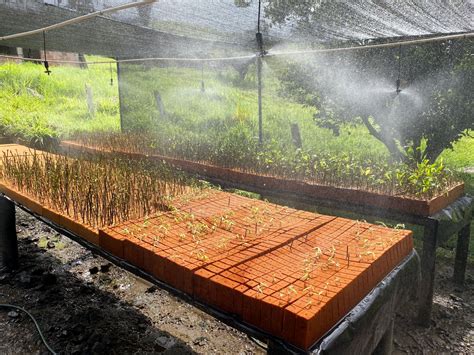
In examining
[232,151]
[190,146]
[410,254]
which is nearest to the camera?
[410,254]

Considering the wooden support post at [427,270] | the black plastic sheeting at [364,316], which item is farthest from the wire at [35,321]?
the wooden support post at [427,270]

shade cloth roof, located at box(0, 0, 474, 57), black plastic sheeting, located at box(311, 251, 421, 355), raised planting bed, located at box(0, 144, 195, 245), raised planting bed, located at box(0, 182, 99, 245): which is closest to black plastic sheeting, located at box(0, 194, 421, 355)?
black plastic sheeting, located at box(311, 251, 421, 355)

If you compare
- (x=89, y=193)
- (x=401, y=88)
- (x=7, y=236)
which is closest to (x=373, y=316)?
(x=89, y=193)

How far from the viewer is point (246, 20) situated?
5.29 metres

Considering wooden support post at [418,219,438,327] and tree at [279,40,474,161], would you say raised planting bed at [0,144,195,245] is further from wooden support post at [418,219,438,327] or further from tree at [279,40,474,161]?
tree at [279,40,474,161]

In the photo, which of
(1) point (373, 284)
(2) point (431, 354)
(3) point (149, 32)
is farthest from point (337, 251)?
(3) point (149, 32)

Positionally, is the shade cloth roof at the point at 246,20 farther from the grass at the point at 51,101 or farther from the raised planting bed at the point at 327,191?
the grass at the point at 51,101

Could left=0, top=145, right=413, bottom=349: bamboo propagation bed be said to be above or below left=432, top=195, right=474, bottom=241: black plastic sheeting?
above

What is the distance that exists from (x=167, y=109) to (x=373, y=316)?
12.1m

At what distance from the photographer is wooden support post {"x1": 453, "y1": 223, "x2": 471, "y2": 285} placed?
388 cm

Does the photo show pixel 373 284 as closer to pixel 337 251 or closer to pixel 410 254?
pixel 337 251

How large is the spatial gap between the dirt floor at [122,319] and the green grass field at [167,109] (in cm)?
402

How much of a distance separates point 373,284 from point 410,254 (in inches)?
26.1

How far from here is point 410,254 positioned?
8.29 feet
